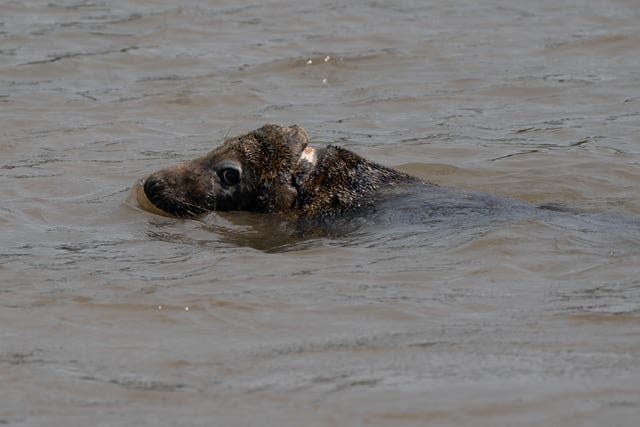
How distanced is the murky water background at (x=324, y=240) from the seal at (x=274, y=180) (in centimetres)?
21

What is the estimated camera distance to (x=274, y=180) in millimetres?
10086

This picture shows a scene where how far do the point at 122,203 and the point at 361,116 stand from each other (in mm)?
4032

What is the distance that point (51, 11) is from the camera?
19094mm

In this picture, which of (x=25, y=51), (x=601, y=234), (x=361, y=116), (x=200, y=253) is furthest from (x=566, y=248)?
(x=25, y=51)

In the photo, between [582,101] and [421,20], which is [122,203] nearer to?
[582,101]

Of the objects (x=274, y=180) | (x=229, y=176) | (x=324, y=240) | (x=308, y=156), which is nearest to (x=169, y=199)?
(x=229, y=176)

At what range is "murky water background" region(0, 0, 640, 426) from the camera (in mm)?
6211

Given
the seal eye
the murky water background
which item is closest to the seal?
the seal eye

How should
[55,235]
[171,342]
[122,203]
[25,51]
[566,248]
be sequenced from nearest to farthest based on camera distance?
[171,342] → [566,248] → [55,235] → [122,203] → [25,51]

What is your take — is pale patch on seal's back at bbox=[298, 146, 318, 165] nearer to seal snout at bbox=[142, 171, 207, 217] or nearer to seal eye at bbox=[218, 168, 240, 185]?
seal eye at bbox=[218, 168, 240, 185]

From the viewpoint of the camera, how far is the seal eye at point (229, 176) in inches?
397

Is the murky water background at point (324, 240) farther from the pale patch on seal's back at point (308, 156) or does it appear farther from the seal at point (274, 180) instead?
the pale patch on seal's back at point (308, 156)

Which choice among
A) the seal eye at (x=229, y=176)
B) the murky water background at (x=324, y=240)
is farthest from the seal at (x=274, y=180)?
the murky water background at (x=324, y=240)

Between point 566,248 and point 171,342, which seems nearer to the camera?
point 171,342
